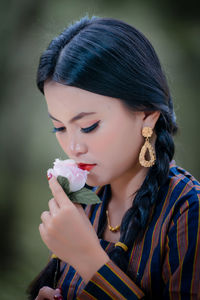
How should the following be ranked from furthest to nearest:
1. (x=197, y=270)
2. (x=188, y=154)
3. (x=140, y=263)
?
(x=188, y=154) < (x=140, y=263) < (x=197, y=270)

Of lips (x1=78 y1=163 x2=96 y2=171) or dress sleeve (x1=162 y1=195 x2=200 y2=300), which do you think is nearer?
dress sleeve (x1=162 y1=195 x2=200 y2=300)

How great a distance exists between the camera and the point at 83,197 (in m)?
0.94

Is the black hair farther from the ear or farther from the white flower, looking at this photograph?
the white flower

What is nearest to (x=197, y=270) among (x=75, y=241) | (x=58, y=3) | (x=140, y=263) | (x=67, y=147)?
(x=140, y=263)

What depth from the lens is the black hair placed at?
36.6 inches

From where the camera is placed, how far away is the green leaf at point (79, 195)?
0.93 meters

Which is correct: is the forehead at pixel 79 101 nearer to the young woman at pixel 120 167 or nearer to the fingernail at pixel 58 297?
the young woman at pixel 120 167

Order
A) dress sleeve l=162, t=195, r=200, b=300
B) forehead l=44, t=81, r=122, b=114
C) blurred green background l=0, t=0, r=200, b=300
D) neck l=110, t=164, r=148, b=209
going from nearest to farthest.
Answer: dress sleeve l=162, t=195, r=200, b=300, forehead l=44, t=81, r=122, b=114, neck l=110, t=164, r=148, b=209, blurred green background l=0, t=0, r=200, b=300

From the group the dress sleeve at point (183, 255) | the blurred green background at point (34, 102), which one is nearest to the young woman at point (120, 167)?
the dress sleeve at point (183, 255)

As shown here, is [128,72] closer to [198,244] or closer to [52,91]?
[52,91]

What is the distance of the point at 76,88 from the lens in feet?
3.07

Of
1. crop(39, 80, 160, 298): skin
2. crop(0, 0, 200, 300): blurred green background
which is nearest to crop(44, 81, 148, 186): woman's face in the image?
crop(39, 80, 160, 298): skin

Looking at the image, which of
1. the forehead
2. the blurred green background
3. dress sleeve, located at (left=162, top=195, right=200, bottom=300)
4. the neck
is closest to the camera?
dress sleeve, located at (left=162, top=195, right=200, bottom=300)

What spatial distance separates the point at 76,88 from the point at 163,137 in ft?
0.93
